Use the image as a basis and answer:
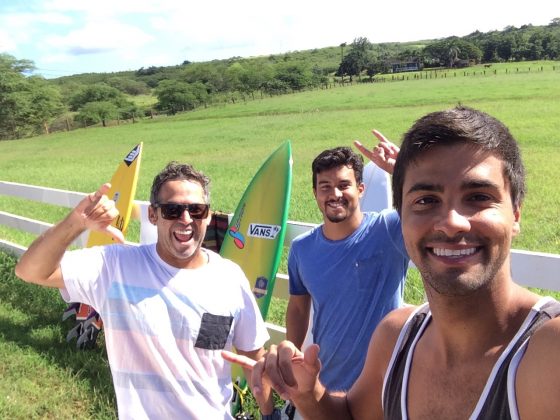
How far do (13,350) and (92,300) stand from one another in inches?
120

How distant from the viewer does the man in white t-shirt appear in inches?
96.5

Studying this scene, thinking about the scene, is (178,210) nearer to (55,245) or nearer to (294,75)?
(55,245)

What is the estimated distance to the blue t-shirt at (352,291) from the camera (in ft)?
9.24

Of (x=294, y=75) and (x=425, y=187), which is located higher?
(x=294, y=75)

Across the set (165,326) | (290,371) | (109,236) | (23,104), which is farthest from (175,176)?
(23,104)

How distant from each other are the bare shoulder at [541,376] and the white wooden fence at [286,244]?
1806mm

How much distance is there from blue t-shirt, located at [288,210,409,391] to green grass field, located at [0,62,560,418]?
2051 millimetres

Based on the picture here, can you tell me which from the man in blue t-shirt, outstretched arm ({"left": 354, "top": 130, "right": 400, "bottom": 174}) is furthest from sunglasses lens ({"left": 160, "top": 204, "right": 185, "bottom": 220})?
outstretched arm ({"left": 354, "top": 130, "right": 400, "bottom": 174})

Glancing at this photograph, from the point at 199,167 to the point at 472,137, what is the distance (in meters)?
17.7

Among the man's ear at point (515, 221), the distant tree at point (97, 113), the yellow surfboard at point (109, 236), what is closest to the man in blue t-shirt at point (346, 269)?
the man's ear at point (515, 221)

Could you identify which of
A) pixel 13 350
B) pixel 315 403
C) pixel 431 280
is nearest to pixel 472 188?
pixel 431 280

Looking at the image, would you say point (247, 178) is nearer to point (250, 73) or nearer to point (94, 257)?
point (94, 257)

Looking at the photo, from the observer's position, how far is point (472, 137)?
4.53 feet

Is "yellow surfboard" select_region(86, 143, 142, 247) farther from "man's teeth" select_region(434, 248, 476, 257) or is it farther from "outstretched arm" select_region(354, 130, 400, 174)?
"man's teeth" select_region(434, 248, 476, 257)
